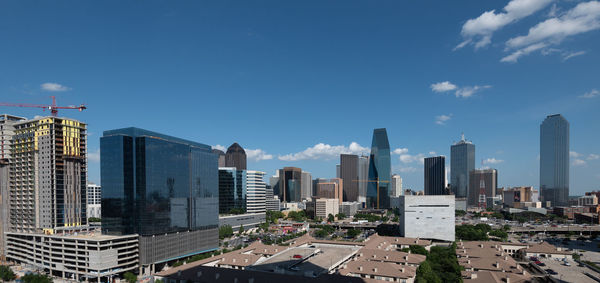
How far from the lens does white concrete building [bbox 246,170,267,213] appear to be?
189m

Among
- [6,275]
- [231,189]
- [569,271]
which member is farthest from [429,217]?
[6,275]

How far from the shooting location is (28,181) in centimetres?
10388

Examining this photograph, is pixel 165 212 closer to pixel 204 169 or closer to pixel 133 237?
pixel 133 237

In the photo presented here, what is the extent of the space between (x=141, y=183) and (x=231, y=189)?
10270 centimetres

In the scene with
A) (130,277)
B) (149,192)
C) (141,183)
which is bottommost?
(130,277)

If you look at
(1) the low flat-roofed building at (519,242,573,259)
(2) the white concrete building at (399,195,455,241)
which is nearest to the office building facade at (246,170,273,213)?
(2) the white concrete building at (399,195,455,241)

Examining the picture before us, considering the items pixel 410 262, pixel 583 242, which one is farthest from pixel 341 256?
pixel 583 242

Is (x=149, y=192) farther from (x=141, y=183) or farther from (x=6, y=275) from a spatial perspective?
(x=6, y=275)

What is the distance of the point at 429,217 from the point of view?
136 metres

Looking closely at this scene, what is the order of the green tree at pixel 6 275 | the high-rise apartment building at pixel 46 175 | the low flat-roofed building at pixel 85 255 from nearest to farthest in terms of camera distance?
the low flat-roofed building at pixel 85 255 < the green tree at pixel 6 275 < the high-rise apartment building at pixel 46 175

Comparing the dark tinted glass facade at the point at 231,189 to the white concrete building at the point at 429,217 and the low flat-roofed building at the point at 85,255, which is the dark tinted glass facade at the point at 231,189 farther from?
the low flat-roofed building at the point at 85,255

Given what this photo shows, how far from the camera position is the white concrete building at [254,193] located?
18900cm

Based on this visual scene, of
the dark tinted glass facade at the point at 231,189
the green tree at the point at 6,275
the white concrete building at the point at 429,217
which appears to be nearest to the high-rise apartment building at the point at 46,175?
the green tree at the point at 6,275

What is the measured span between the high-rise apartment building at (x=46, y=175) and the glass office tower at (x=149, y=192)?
26.1m
